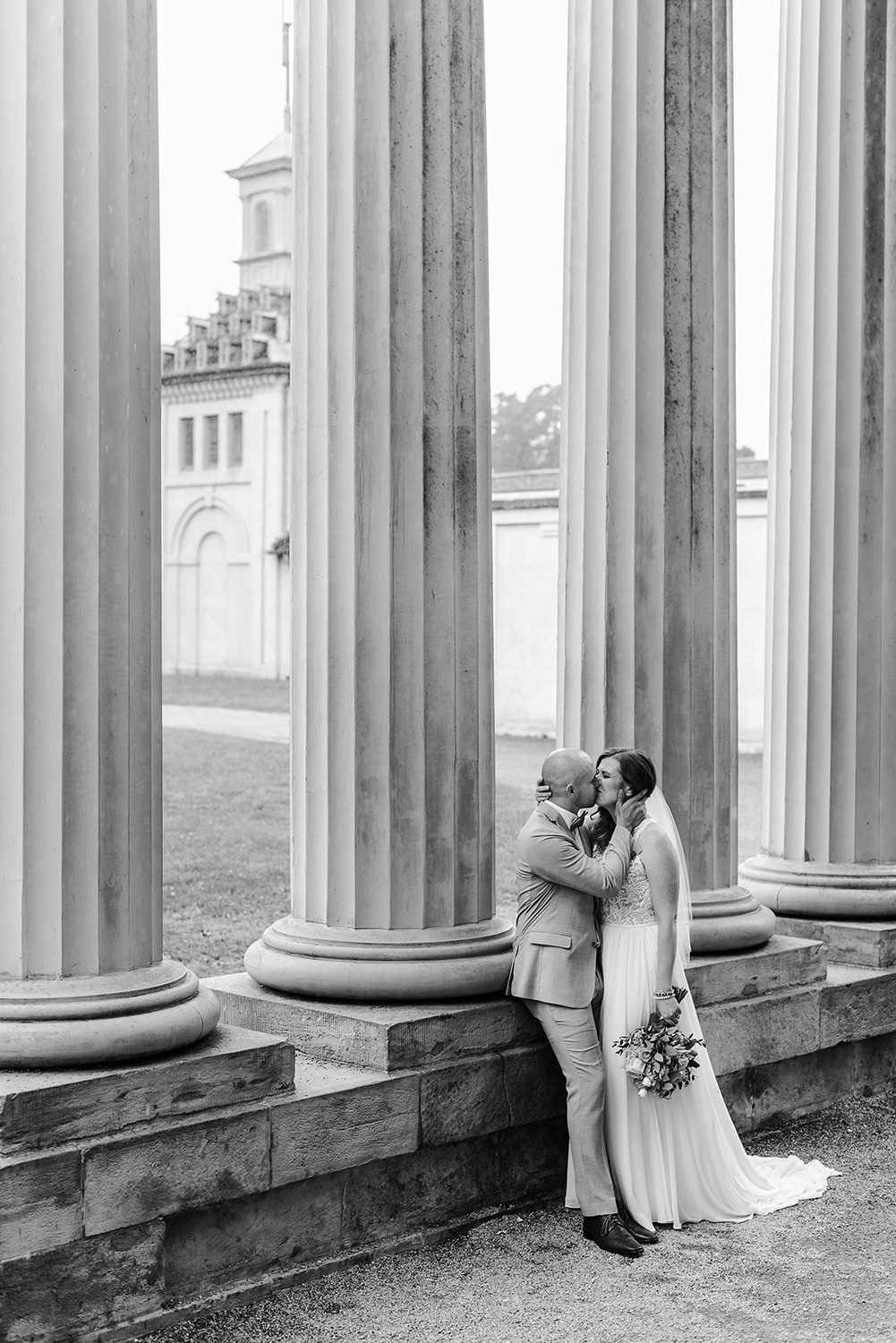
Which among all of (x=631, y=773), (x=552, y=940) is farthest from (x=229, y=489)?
(x=552, y=940)

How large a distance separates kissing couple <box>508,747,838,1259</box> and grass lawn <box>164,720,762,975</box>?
30792 millimetres

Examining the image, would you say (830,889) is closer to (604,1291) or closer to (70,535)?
(604,1291)

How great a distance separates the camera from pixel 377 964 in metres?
18.2

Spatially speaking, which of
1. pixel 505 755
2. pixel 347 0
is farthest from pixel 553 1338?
pixel 505 755

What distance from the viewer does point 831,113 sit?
26531mm

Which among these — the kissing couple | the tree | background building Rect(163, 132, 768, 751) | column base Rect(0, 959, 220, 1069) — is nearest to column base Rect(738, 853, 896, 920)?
the kissing couple

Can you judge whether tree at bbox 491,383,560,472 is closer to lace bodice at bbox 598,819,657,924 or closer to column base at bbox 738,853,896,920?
column base at bbox 738,853,896,920

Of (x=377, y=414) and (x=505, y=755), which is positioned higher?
(x=377, y=414)

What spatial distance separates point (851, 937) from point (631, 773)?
27.9 feet

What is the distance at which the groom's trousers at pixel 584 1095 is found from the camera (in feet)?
59.7

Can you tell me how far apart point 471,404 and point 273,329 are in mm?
114334

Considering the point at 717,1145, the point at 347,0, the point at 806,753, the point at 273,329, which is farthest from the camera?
the point at 273,329

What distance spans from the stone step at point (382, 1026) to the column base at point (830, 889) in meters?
8.40

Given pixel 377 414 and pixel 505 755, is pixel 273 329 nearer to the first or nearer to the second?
pixel 505 755
